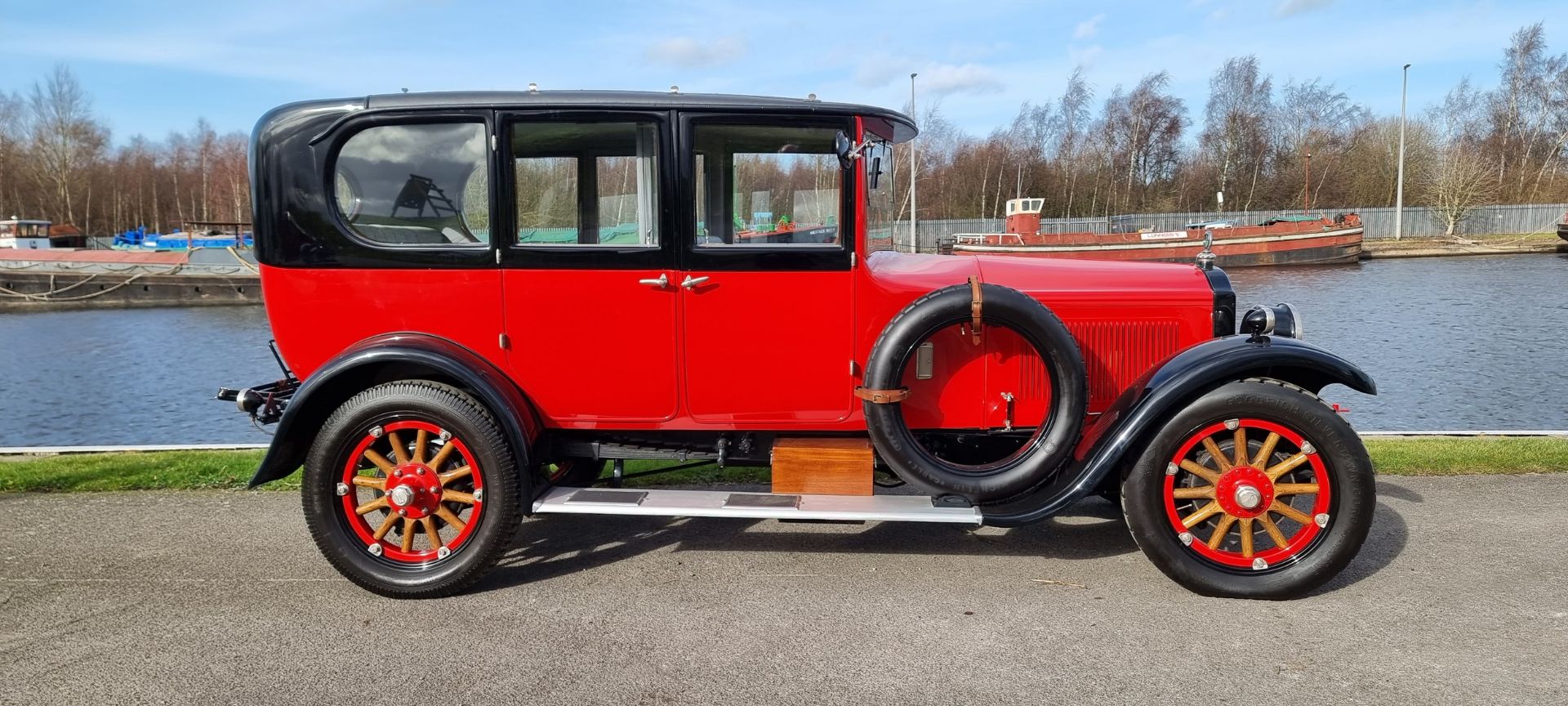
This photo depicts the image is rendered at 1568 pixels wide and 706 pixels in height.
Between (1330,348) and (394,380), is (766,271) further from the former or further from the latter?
(1330,348)

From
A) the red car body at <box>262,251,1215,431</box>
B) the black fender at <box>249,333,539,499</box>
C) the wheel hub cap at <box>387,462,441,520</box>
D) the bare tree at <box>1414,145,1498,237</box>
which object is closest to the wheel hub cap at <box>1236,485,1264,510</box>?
the red car body at <box>262,251,1215,431</box>

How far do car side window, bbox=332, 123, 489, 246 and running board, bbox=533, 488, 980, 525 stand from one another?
130 cm

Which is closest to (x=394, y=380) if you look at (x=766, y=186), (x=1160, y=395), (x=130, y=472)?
(x=766, y=186)

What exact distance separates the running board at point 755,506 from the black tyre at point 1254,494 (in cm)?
81

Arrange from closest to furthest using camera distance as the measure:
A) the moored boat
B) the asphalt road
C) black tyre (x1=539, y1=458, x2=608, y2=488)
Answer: the asphalt road, black tyre (x1=539, y1=458, x2=608, y2=488), the moored boat

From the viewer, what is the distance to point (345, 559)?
4.12 metres

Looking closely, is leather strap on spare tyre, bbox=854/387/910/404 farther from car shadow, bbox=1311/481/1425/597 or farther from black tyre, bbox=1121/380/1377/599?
car shadow, bbox=1311/481/1425/597

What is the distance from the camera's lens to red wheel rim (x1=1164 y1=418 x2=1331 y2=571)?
401 cm

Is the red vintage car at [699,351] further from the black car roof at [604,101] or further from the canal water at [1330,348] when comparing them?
the canal water at [1330,348]

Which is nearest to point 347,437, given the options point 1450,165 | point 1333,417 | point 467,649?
point 467,649

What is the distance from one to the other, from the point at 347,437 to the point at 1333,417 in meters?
4.23

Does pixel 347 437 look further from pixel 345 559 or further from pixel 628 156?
pixel 628 156

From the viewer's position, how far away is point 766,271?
4.34 m

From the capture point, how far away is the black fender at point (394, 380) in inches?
164
